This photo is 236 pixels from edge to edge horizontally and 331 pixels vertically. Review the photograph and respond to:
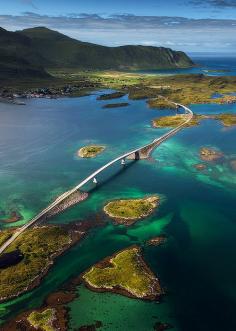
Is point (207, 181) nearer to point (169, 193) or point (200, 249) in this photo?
point (169, 193)

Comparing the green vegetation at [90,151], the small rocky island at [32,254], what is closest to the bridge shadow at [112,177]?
the green vegetation at [90,151]

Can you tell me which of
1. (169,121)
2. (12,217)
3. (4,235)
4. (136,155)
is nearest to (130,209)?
(12,217)

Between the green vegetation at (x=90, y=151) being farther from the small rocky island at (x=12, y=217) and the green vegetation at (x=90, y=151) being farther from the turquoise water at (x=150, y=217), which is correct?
the small rocky island at (x=12, y=217)

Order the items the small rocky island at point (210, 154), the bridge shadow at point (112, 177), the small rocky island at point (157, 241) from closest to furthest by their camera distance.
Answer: the small rocky island at point (157, 241), the bridge shadow at point (112, 177), the small rocky island at point (210, 154)

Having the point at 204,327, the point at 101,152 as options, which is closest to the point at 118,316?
the point at 204,327

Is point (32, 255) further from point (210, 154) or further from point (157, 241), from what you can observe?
point (210, 154)

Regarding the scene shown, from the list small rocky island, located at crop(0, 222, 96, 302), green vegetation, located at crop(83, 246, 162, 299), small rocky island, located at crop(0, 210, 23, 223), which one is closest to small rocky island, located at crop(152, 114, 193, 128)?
small rocky island, located at crop(0, 210, 23, 223)

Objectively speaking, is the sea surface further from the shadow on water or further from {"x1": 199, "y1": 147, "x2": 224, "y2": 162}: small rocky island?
{"x1": 199, "y1": 147, "x2": 224, "y2": 162}: small rocky island
